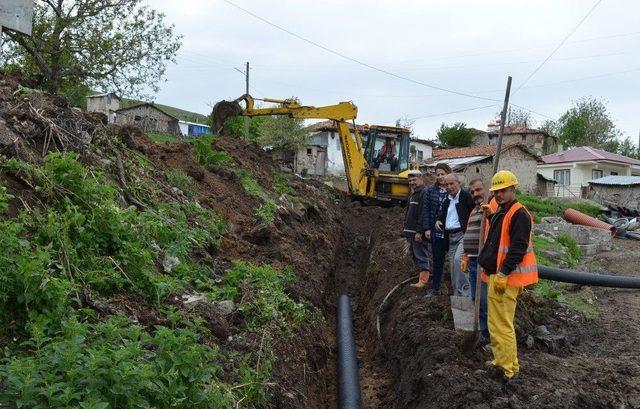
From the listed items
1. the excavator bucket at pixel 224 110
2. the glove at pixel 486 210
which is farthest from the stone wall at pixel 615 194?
the glove at pixel 486 210

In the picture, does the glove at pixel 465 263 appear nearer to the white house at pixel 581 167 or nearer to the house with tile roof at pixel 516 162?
the house with tile roof at pixel 516 162

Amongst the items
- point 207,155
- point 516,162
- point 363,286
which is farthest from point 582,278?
point 516,162

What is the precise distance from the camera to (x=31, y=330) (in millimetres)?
3756

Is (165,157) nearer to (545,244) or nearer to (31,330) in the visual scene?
(31,330)

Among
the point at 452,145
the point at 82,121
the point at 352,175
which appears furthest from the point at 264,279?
the point at 452,145

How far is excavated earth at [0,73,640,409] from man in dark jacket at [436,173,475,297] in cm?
37

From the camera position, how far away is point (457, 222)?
7.15 metres

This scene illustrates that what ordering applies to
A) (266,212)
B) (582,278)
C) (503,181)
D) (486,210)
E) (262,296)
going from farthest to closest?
(266,212) < (582,278) < (262,296) < (486,210) < (503,181)

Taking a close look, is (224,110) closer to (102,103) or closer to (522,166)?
(102,103)

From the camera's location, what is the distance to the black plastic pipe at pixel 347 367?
20.4 ft

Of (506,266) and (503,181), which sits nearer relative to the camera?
(506,266)

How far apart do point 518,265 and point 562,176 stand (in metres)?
43.6

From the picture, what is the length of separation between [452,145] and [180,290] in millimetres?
54697

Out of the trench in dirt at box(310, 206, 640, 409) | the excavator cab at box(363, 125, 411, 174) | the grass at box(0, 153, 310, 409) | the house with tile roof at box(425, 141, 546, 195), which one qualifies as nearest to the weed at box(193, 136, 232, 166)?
the excavator cab at box(363, 125, 411, 174)
